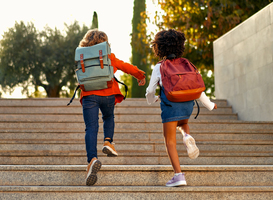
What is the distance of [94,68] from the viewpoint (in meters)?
3.61

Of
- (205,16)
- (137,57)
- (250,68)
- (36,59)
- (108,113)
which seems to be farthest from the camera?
(137,57)

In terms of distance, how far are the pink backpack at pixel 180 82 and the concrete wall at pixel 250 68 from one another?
414 centimetres

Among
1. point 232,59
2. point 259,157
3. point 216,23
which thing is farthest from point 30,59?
point 259,157

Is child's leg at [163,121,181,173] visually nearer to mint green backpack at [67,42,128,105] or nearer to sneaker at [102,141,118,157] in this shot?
sneaker at [102,141,118,157]

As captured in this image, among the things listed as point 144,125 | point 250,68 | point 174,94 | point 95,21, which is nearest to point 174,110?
point 174,94

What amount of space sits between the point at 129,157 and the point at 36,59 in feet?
43.4

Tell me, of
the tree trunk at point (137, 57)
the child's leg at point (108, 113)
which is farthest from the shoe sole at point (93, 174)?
the tree trunk at point (137, 57)

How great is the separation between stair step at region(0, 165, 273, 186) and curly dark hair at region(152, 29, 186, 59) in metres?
1.24

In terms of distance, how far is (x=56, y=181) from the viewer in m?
3.72

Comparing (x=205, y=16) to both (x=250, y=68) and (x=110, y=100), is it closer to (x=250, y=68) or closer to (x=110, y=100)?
(x=250, y=68)

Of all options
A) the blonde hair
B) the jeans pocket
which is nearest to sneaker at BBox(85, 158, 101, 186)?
the jeans pocket

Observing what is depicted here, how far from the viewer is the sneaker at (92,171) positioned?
11.0 feet

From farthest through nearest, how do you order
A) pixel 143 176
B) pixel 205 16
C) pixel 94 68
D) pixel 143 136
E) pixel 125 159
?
pixel 205 16 → pixel 143 136 → pixel 125 159 → pixel 143 176 → pixel 94 68

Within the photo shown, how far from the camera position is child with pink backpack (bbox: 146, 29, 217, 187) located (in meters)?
3.36
